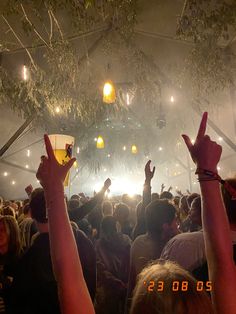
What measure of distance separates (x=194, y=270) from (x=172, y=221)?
1.02 meters

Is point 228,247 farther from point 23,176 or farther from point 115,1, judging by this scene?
point 23,176

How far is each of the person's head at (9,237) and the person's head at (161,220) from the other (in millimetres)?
1501

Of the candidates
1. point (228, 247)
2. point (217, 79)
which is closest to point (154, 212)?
point (228, 247)

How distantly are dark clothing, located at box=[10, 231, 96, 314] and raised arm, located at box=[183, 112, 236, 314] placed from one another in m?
1.60

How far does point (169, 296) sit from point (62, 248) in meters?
0.53

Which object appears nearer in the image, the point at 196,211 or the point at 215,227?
the point at 215,227

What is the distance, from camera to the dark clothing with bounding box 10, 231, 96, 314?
2.55 metres

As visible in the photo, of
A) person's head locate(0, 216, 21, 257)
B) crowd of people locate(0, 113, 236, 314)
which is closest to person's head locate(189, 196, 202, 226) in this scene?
crowd of people locate(0, 113, 236, 314)

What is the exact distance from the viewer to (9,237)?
3232 millimetres

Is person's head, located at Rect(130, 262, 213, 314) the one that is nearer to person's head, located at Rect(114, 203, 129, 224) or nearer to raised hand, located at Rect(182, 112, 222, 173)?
raised hand, located at Rect(182, 112, 222, 173)

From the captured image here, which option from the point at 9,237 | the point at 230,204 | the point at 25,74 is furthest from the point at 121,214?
the point at 25,74

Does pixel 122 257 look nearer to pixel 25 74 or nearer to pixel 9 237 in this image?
pixel 9 237

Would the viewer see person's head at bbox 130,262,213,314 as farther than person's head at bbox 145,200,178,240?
No
